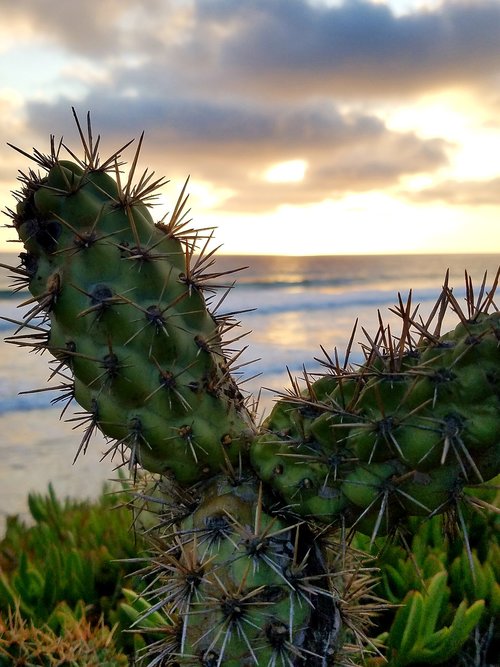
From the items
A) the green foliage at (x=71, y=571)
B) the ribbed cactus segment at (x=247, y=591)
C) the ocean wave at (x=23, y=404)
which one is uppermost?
the ribbed cactus segment at (x=247, y=591)

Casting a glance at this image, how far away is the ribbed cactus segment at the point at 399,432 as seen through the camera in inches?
47.9

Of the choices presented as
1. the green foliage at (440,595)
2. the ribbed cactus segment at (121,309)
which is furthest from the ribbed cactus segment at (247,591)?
the green foliage at (440,595)

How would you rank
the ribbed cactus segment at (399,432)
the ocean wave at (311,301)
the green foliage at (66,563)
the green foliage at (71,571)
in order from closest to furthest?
the ribbed cactus segment at (399,432) < the green foliage at (71,571) < the green foliage at (66,563) < the ocean wave at (311,301)

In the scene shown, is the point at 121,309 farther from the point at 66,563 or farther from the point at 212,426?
the point at 66,563

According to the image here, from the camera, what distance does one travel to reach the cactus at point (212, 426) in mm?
1352

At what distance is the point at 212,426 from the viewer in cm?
158

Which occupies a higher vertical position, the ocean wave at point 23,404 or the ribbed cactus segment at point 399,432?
the ribbed cactus segment at point 399,432

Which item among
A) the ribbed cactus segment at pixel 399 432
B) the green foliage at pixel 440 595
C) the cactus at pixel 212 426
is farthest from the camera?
the green foliage at pixel 440 595

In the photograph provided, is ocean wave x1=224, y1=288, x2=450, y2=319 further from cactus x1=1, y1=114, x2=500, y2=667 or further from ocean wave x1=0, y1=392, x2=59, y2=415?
cactus x1=1, y1=114, x2=500, y2=667

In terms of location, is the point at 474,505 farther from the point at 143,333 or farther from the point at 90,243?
the point at 90,243

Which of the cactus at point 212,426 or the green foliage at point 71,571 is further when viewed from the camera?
the green foliage at point 71,571

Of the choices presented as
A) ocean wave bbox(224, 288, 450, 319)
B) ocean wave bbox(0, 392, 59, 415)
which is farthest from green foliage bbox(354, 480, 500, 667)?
ocean wave bbox(224, 288, 450, 319)

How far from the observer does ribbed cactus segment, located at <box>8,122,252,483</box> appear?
4.73 ft

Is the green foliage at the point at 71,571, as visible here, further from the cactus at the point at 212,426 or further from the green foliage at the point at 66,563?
the cactus at the point at 212,426
